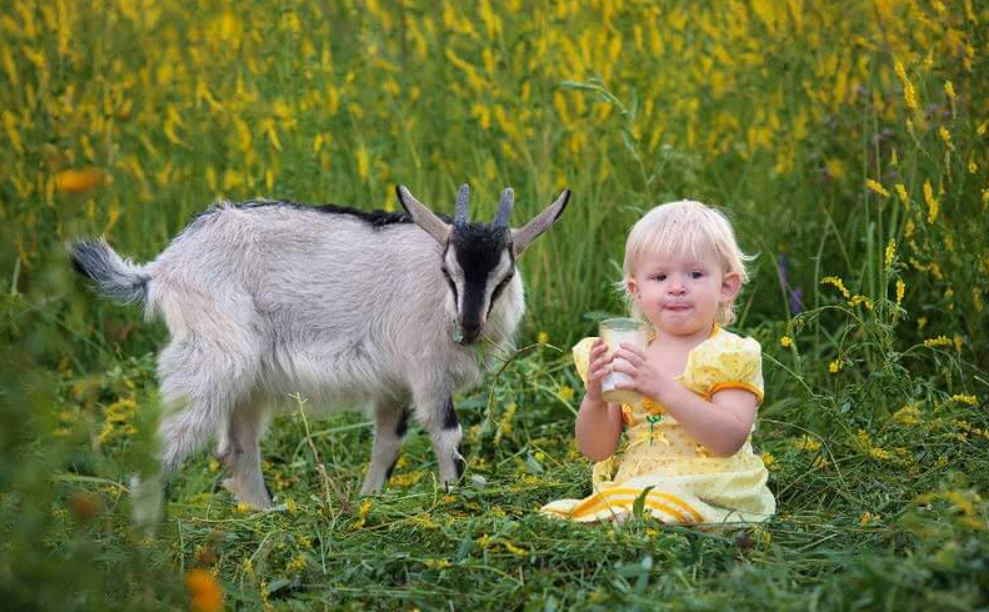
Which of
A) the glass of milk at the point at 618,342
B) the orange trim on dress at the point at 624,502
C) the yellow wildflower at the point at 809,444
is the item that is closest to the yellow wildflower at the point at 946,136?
the yellow wildflower at the point at 809,444

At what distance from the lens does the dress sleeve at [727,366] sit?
433cm

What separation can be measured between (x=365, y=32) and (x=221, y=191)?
1.14m

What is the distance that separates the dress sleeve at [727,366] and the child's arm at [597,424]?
0.91 ft

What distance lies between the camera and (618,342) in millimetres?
4176

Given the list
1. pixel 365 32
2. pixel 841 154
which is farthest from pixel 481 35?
pixel 841 154

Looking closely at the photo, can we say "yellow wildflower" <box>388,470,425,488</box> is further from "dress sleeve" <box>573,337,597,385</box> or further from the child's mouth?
the child's mouth

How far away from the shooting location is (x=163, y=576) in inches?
139

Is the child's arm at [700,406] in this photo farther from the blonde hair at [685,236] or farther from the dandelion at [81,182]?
the dandelion at [81,182]

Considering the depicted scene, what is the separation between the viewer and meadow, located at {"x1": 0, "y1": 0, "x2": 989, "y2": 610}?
14.1 feet

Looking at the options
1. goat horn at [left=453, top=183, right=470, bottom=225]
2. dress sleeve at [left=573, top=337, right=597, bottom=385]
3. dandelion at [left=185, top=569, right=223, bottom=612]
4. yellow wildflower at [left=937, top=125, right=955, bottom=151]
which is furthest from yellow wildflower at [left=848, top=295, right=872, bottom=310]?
dandelion at [left=185, top=569, right=223, bottom=612]

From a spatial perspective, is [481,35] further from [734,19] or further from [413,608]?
[413,608]

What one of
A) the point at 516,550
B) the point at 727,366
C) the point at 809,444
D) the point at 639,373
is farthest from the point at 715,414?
the point at 809,444

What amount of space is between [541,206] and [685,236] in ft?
9.73

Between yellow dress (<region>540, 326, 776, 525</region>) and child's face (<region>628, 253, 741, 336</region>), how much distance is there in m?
0.09
